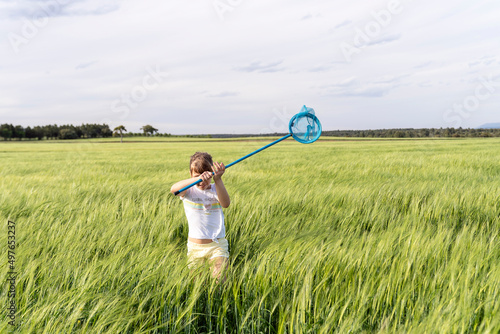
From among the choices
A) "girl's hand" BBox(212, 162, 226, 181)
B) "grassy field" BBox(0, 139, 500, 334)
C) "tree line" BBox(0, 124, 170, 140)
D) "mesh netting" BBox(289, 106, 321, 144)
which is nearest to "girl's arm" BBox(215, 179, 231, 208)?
"girl's hand" BBox(212, 162, 226, 181)

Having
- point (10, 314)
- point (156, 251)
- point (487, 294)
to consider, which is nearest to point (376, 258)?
point (487, 294)

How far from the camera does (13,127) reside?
308 feet

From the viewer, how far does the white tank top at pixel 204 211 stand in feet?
8.55

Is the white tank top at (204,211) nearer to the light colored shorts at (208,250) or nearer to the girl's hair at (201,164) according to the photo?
the light colored shorts at (208,250)

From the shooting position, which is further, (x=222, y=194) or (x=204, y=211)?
(x=204, y=211)

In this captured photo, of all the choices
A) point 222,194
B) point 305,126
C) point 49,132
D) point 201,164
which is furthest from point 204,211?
point 49,132

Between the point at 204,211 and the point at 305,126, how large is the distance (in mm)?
1037

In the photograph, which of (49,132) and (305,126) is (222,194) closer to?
(305,126)

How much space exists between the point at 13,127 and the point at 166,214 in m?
113

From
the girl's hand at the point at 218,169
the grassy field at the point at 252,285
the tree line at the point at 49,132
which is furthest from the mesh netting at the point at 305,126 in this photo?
the tree line at the point at 49,132

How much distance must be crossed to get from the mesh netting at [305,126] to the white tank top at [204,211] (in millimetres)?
823

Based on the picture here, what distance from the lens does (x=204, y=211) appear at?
8.64ft

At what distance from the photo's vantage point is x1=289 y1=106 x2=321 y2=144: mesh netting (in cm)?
228

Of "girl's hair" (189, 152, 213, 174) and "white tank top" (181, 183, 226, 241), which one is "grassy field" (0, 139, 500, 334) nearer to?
"white tank top" (181, 183, 226, 241)
